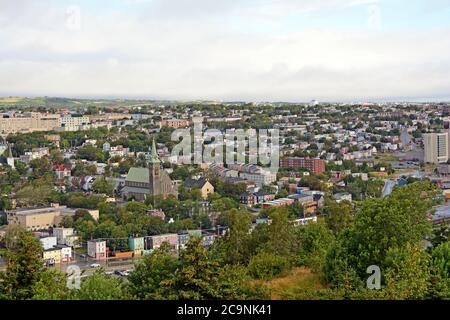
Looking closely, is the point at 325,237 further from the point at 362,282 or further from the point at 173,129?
the point at 173,129

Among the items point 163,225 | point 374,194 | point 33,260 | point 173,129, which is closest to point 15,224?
point 163,225

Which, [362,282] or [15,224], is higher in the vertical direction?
[362,282]

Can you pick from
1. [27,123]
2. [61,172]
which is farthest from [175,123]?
[61,172]

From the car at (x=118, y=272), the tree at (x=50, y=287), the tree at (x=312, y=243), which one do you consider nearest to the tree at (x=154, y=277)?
the tree at (x=50, y=287)

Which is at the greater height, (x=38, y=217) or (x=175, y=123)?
(x=175, y=123)

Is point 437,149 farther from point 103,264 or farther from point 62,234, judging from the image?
point 103,264
